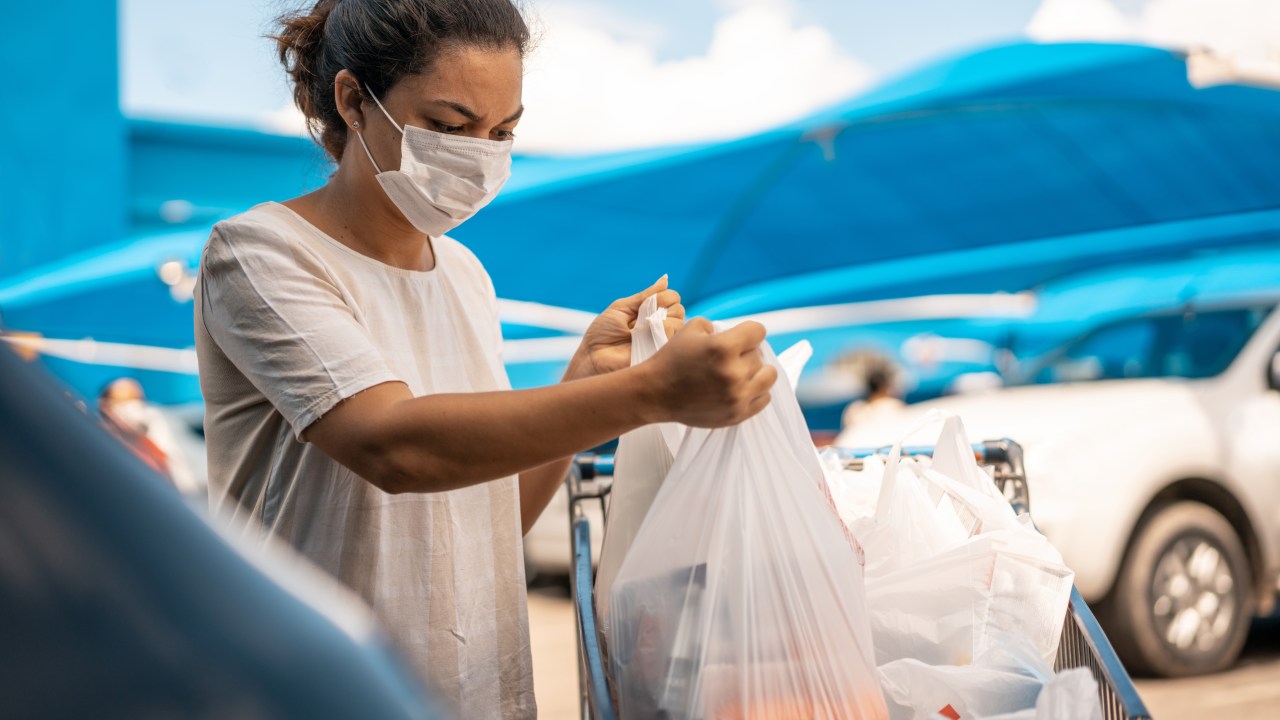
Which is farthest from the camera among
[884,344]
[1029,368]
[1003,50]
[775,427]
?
[884,344]

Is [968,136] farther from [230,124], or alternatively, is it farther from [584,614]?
[230,124]

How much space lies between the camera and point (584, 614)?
5.73ft

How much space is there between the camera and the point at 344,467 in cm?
159

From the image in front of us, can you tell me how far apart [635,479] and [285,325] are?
21.0 inches

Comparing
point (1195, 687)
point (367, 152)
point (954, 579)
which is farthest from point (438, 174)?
point (1195, 687)

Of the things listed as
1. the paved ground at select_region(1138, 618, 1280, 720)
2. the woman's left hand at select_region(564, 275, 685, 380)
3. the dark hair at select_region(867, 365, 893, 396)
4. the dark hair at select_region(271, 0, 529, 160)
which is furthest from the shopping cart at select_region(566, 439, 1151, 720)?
the dark hair at select_region(867, 365, 893, 396)

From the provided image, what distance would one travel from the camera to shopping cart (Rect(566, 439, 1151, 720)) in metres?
1.45

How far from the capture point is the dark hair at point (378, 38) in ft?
5.23

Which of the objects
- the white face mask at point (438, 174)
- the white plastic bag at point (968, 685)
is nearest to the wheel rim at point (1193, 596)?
the white plastic bag at point (968, 685)

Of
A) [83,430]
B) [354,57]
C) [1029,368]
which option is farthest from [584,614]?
[1029,368]

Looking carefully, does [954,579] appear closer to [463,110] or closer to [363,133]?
[463,110]

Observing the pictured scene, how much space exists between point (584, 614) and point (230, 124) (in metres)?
19.5

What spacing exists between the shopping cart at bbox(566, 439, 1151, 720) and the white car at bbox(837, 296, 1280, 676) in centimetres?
298

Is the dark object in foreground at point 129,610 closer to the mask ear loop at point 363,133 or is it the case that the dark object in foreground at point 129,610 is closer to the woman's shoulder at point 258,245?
the woman's shoulder at point 258,245
